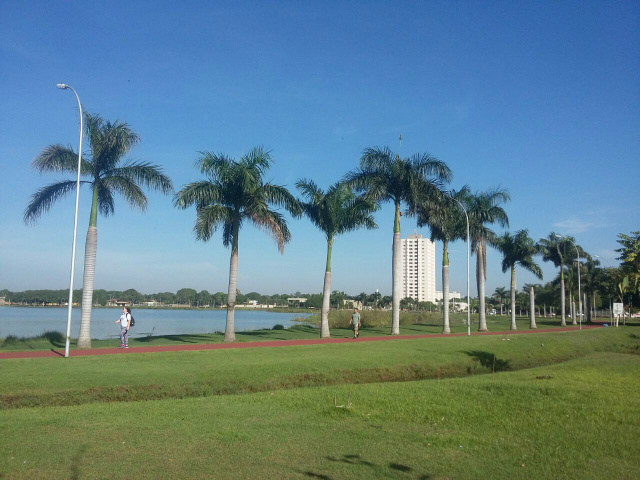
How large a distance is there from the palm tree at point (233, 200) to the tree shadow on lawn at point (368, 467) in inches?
759

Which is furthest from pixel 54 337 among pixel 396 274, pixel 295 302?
pixel 295 302

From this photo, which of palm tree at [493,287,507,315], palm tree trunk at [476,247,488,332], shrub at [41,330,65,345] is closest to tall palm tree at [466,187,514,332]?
palm tree trunk at [476,247,488,332]

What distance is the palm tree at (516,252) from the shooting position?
1999 inches

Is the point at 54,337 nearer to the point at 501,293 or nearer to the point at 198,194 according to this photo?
the point at 198,194

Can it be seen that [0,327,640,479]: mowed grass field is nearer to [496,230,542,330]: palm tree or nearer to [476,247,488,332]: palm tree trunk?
[476,247,488,332]: palm tree trunk

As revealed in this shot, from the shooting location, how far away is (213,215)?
25.7 m

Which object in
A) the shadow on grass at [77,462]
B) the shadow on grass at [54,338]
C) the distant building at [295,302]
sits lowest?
the shadow on grass at [77,462]

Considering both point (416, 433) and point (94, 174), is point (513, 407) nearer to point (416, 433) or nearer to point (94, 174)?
point (416, 433)

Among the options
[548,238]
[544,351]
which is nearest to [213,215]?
[544,351]

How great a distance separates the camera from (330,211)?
1225 inches

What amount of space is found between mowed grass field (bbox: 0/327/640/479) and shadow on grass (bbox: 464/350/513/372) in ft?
11.9

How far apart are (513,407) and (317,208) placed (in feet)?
72.7

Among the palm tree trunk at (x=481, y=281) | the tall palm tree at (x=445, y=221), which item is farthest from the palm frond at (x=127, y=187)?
the palm tree trunk at (x=481, y=281)

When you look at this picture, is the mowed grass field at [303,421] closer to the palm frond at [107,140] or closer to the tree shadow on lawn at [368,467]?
the tree shadow on lawn at [368,467]
